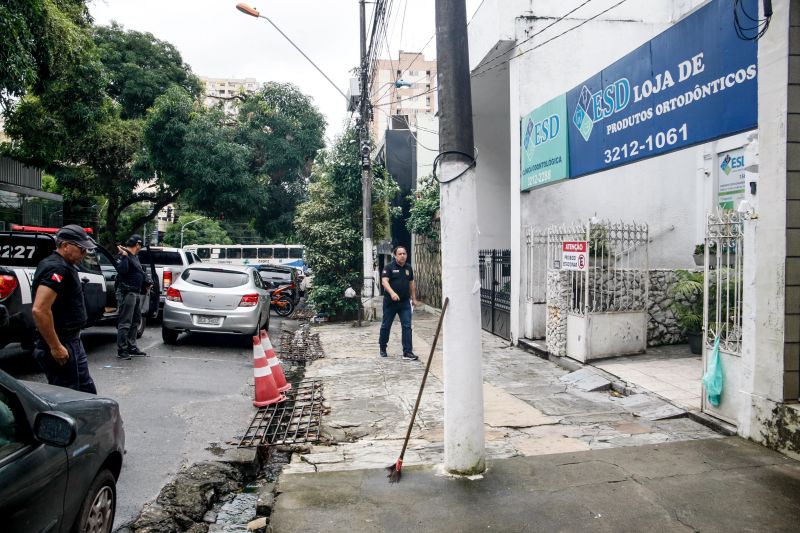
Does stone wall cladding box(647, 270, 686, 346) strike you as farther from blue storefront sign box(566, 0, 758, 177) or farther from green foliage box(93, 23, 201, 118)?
green foliage box(93, 23, 201, 118)

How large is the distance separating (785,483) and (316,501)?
10.9 feet

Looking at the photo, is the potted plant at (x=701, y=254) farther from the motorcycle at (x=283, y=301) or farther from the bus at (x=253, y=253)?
the bus at (x=253, y=253)

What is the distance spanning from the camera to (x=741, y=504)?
12.8ft

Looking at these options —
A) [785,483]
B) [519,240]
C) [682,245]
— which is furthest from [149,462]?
[682,245]

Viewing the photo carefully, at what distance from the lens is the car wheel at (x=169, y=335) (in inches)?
424

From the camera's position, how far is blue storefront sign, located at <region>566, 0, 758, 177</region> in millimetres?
5738

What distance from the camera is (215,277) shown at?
10.9 meters

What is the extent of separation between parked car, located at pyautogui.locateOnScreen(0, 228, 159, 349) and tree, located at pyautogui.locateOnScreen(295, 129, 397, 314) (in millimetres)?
5320

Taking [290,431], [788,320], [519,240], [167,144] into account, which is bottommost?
[290,431]

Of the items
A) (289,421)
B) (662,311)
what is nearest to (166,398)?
(289,421)

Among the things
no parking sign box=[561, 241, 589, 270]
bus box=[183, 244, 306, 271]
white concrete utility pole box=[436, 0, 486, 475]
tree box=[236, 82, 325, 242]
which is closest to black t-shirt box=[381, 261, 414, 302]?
no parking sign box=[561, 241, 589, 270]

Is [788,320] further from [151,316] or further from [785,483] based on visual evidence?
[151,316]

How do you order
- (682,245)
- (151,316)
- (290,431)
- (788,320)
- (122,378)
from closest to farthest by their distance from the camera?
(788,320) < (290,431) < (122,378) < (682,245) < (151,316)

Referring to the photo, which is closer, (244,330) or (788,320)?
(788,320)
